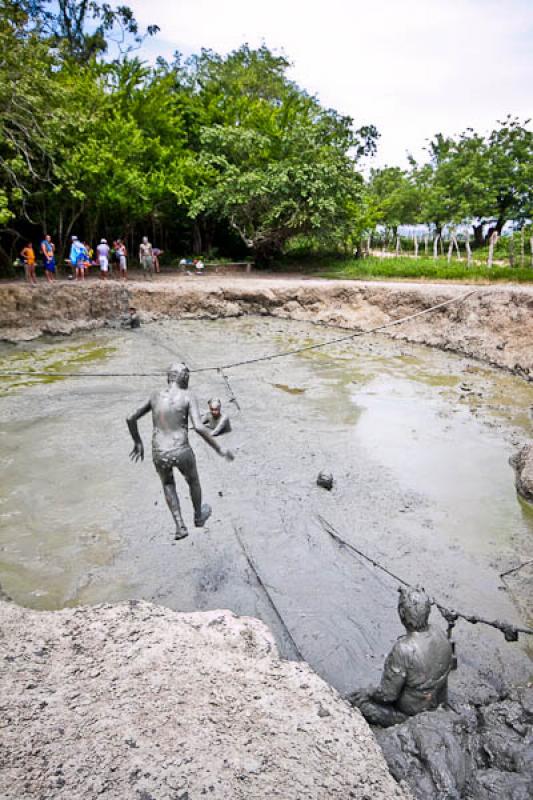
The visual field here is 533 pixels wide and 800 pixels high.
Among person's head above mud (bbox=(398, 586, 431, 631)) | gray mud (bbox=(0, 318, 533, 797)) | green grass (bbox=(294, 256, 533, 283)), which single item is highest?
green grass (bbox=(294, 256, 533, 283))

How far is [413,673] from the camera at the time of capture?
124 inches

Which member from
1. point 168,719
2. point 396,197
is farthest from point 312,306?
point 396,197

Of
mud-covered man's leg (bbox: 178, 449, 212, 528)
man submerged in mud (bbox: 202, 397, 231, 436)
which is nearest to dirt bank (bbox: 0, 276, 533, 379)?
man submerged in mud (bbox: 202, 397, 231, 436)

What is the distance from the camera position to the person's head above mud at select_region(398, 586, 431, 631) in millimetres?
3229

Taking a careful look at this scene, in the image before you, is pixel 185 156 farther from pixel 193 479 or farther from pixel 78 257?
pixel 193 479

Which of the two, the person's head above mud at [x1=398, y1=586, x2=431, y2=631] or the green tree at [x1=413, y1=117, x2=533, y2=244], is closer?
the person's head above mud at [x1=398, y1=586, x2=431, y2=631]

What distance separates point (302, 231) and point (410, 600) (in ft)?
65.5

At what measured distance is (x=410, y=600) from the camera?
326cm

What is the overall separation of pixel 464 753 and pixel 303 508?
3565 mm

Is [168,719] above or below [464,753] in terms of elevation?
above

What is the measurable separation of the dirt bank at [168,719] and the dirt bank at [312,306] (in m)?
A: 10.7

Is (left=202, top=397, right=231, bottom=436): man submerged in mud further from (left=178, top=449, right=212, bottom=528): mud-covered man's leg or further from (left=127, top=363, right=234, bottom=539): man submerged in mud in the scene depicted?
(left=127, top=363, right=234, bottom=539): man submerged in mud

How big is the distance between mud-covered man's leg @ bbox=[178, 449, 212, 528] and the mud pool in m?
0.56

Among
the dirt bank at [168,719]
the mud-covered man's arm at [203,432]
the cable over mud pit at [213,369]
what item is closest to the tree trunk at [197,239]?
the cable over mud pit at [213,369]
